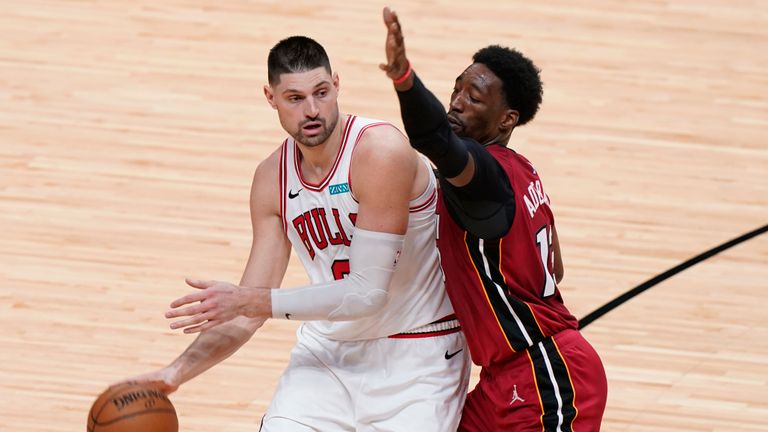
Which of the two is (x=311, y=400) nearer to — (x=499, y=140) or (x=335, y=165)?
(x=335, y=165)

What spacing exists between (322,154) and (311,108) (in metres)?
0.22

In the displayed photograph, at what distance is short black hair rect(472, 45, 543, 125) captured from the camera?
461cm

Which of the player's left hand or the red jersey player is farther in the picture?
the red jersey player

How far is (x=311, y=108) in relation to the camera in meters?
4.54

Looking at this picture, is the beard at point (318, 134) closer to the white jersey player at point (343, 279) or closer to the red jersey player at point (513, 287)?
the white jersey player at point (343, 279)

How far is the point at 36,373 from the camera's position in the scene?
645 centimetres

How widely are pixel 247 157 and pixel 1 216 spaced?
170 cm

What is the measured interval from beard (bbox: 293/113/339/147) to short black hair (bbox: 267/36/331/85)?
177 millimetres

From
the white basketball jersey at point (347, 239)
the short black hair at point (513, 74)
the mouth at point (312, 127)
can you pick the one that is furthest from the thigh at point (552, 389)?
the mouth at point (312, 127)

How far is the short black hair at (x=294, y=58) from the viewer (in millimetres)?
4574

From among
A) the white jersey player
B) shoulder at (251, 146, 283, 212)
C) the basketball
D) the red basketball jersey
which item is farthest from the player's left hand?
the red basketball jersey

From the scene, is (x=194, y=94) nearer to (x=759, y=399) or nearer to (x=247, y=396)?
(x=247, y=396)

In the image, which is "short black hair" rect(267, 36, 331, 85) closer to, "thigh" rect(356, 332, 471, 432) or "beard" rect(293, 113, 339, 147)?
"beard" rect(293, 113, 339, 147)

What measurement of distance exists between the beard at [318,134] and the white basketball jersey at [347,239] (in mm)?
139
